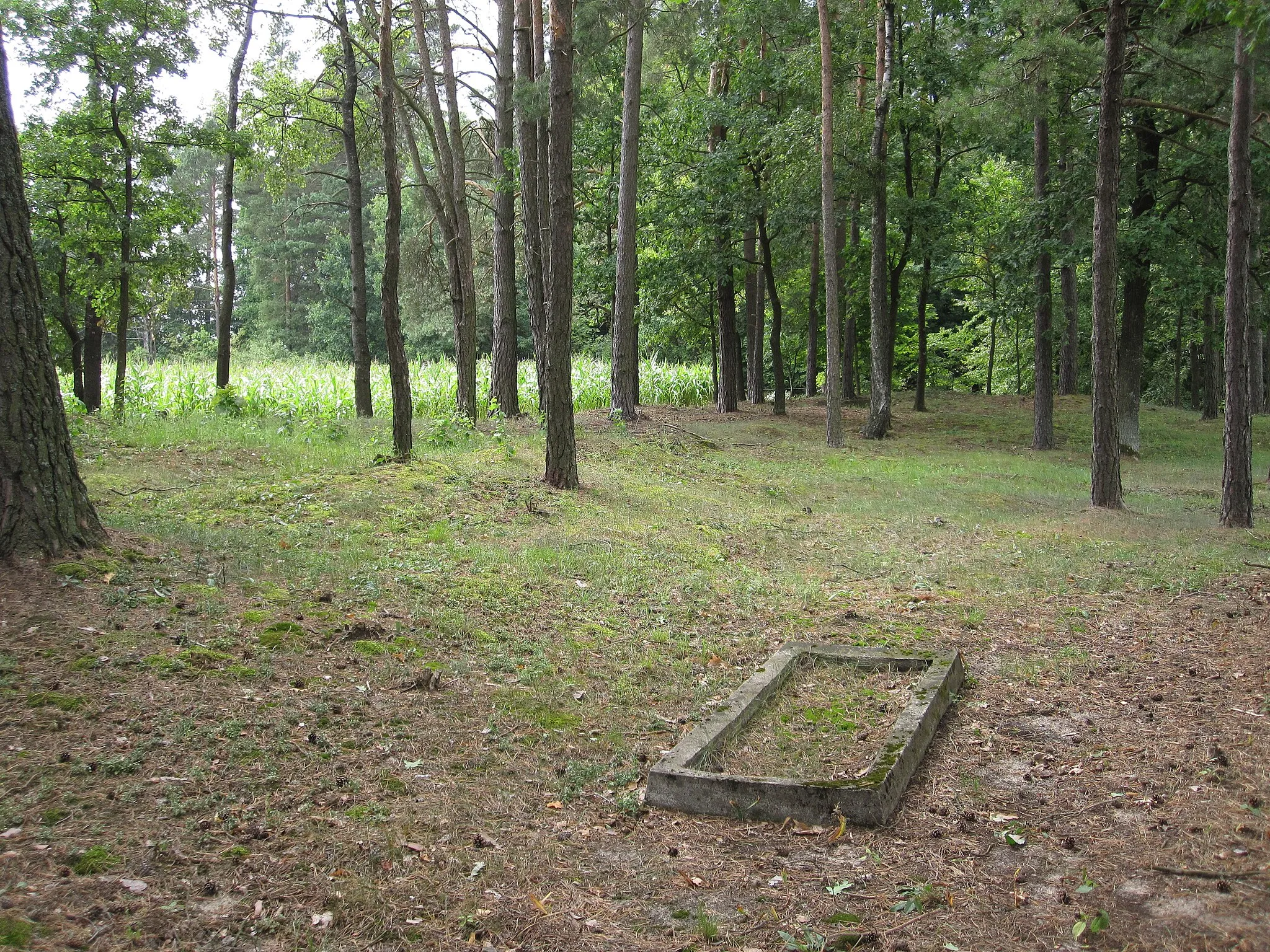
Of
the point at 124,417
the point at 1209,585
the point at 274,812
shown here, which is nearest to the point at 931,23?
the point at 1209,585

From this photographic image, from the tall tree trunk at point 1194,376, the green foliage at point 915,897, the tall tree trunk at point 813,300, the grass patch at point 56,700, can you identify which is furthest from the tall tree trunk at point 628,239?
the tall tree trunk at point 1194,376

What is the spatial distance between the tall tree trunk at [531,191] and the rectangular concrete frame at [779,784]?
35.7ft

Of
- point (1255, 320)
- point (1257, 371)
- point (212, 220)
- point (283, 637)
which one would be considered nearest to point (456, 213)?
point (283, 637)

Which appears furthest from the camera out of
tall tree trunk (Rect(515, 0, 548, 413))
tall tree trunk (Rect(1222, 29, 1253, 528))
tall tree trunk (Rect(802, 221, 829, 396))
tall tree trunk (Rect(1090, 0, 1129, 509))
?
tall tree trunk (Rect(802, 221, 829, 396))

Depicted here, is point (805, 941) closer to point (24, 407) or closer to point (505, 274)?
point (24, 407)

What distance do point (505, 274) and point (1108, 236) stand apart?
34.5 ft

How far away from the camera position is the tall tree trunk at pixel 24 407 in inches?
207

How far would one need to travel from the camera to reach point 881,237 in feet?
67.7

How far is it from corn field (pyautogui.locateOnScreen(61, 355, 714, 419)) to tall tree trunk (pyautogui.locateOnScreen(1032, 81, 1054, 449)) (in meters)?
10.1

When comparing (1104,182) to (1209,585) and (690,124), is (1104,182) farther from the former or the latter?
(690,124)

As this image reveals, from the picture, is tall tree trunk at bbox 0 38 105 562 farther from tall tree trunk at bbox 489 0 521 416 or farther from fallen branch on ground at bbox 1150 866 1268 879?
tall tree trunk at bbox 489 0 521 416

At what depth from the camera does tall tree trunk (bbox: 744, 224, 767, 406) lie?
24.1 metres

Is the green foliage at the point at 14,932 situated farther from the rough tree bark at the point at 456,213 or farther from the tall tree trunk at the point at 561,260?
the rough tree bark at the point at 456,213

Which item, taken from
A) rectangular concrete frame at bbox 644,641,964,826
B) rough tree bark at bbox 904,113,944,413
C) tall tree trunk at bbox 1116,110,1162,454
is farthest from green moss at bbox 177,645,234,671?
rough tree bark at bbox 904,113,944,413
